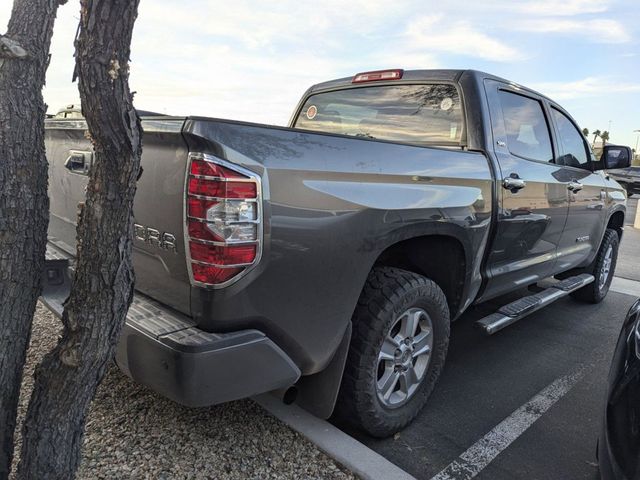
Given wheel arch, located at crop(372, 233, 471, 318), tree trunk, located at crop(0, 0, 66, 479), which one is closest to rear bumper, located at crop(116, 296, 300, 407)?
tree trunk, located at crop(0, 0, 66, 479)

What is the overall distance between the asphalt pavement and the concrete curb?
0.60 ft

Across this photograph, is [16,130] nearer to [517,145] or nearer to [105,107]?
[105,107]

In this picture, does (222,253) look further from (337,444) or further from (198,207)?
(337,444)

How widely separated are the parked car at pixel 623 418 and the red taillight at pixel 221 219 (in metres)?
1.40

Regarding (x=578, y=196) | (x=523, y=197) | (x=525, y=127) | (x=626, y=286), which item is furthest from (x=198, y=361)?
(x=626, y=286)

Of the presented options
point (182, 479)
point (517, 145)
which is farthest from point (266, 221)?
point (517, 145)

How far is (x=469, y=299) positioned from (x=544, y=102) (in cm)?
196

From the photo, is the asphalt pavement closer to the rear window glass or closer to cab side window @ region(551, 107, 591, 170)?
cab side window @ region(551, 107, 591, 170)

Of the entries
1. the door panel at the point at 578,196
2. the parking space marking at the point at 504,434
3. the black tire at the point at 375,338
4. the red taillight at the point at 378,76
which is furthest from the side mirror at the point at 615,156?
the black tire at the point at 375,338

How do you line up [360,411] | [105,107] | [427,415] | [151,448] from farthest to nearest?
[427,415], [360,411], [151,448], [105,107]

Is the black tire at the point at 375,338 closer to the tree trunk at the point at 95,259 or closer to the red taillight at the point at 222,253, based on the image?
the red taillight at the point at 222,253

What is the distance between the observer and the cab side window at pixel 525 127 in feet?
11.6

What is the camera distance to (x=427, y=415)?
3.01 metres

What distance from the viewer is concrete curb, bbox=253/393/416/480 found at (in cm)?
230
